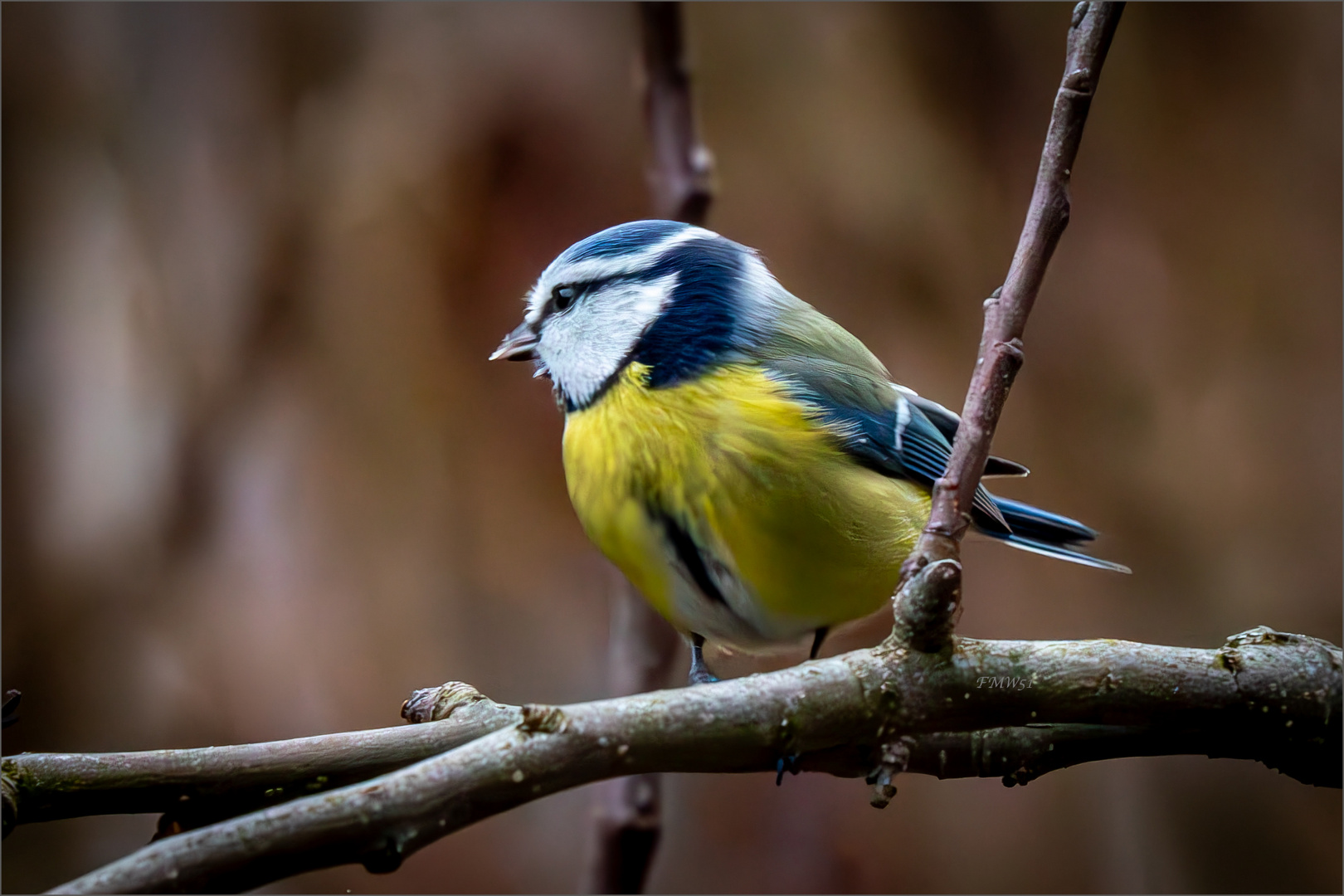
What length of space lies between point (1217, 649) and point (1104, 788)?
1.38m

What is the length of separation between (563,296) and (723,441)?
0.72ft

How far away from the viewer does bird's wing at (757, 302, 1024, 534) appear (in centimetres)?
76

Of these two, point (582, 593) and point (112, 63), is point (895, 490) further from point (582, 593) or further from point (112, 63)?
point (112, 63)

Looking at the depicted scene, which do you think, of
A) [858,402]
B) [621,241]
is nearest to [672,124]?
[621,241]

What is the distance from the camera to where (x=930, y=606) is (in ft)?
1.77

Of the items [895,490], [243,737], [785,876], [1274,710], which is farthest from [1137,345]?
[243,737]

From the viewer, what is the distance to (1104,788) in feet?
5.90

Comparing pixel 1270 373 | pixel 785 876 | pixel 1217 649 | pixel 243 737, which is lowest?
pixel 785 876

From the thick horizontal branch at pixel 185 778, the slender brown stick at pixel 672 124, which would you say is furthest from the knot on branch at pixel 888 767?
the slender brown stick at pixel 672 124

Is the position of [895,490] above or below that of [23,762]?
above

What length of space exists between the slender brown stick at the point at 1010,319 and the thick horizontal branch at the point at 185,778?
0.33 metres

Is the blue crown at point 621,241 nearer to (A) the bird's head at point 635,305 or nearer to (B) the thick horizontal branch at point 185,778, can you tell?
(A) the bird's head at point 635,305

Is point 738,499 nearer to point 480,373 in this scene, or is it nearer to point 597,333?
point 597,333

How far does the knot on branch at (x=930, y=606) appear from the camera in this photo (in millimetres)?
529
